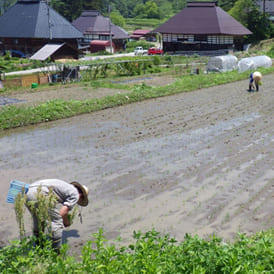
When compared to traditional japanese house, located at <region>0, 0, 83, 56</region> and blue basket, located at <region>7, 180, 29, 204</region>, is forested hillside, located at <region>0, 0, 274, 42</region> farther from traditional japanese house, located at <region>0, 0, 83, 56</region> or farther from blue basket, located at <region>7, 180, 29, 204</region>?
blue basket, located at <region>7, 180, 29, 204</region>

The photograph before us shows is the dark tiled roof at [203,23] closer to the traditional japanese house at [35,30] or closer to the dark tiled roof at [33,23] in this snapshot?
the traditional japanese house at [35,30]

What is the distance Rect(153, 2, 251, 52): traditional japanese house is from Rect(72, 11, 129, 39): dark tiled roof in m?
10.9

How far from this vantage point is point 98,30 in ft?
161

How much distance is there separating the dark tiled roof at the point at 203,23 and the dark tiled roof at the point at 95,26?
414 inches

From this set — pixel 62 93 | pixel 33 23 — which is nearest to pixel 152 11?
pixel 33 23

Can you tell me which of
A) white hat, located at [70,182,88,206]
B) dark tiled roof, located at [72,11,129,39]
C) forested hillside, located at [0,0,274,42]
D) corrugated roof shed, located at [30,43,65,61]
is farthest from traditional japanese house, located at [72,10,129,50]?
white hat, located at [70,182,88,206]

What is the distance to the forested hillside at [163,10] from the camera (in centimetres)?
4259

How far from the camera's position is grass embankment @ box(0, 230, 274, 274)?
3.84 m

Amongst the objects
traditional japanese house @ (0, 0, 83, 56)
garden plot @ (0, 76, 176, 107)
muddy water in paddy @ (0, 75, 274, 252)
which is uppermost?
traditional japanese house @ (0, 0, 83, 56)

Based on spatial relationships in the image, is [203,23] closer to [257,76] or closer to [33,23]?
[33,23]

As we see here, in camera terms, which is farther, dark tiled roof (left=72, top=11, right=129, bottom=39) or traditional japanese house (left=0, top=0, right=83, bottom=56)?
dark tiled roof (left=72, top=11, right=129, bottom=39)

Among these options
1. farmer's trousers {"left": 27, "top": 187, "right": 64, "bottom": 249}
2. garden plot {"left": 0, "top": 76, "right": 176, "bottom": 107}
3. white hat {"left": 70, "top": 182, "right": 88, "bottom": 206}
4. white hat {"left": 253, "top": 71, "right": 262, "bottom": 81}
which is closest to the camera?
farmer's trousers {"left": 27, "top": 187, "right": 64, "bottom": 249}

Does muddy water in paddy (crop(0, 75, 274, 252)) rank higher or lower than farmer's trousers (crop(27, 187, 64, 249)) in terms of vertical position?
lower

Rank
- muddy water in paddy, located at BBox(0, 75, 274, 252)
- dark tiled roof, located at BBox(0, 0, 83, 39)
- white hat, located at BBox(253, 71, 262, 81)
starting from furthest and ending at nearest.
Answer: dark tiled roof, located at BBox(0, 0, 83, 39)
white hat, located at BBox(253, 71, 262, 81)
muddy water in paddy, located at BBox(0, 75, 274, 252)
